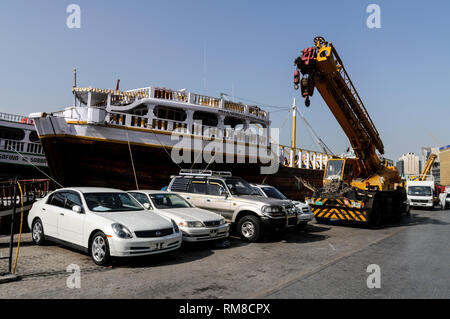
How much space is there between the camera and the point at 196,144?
49.5ft

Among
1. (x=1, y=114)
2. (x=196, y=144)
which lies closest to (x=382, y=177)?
(x=196, y=144)

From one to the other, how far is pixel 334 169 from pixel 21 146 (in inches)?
679

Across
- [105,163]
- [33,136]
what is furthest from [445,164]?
[105,163]

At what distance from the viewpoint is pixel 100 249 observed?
6.19m

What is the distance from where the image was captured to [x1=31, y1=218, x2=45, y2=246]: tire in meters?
7.58

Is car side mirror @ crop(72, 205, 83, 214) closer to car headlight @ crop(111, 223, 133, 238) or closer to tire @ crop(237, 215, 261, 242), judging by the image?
car headlight @ crop(111, 223, 133, 238)

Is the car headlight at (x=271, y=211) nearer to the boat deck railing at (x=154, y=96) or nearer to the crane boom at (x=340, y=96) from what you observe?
the crane boom at (x=340, y=96)

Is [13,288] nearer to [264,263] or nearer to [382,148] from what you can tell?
[264,263]

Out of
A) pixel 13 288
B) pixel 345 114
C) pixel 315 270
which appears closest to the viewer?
A: pixel 13 288

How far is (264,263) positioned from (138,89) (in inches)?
440

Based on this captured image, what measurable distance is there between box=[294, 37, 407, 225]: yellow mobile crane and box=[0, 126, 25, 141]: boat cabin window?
53.9ft

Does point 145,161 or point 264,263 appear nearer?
point 264,263
